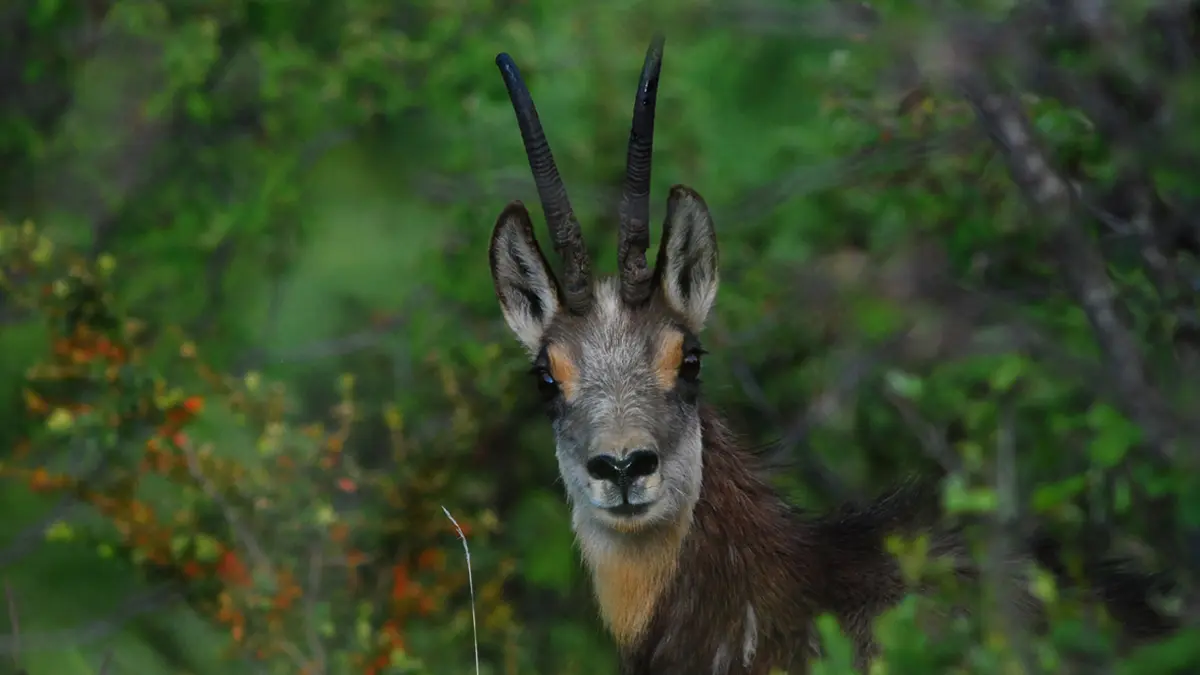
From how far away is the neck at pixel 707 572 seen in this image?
678cm

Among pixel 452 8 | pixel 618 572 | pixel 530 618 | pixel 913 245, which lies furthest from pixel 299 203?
pixel 618 572

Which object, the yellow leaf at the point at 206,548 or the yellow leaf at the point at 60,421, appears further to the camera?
the yellow leaf at the point at 206,548

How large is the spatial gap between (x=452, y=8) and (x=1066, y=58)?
14.6ft

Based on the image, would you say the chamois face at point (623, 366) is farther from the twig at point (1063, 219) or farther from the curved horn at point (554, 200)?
the twig at point (1063, 219)

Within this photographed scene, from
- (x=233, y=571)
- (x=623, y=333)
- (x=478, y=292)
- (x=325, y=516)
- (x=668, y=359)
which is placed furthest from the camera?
(x=478, y=292)

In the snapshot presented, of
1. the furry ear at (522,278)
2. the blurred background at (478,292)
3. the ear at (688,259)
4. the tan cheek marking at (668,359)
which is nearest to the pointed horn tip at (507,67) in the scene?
the furry ear at (522,278)

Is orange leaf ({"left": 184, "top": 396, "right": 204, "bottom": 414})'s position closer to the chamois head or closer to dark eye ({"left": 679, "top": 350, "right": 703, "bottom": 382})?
the chamois head

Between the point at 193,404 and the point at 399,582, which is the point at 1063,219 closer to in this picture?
the point at 399,582

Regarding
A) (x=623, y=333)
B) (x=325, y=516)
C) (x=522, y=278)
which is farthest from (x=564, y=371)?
(x=325, y=516)

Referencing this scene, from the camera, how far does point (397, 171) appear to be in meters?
13.4

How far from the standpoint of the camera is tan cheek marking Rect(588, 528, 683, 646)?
688 centimetres

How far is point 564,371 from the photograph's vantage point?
7.12 meters

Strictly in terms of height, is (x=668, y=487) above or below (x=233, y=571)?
above

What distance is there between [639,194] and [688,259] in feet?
1.54
